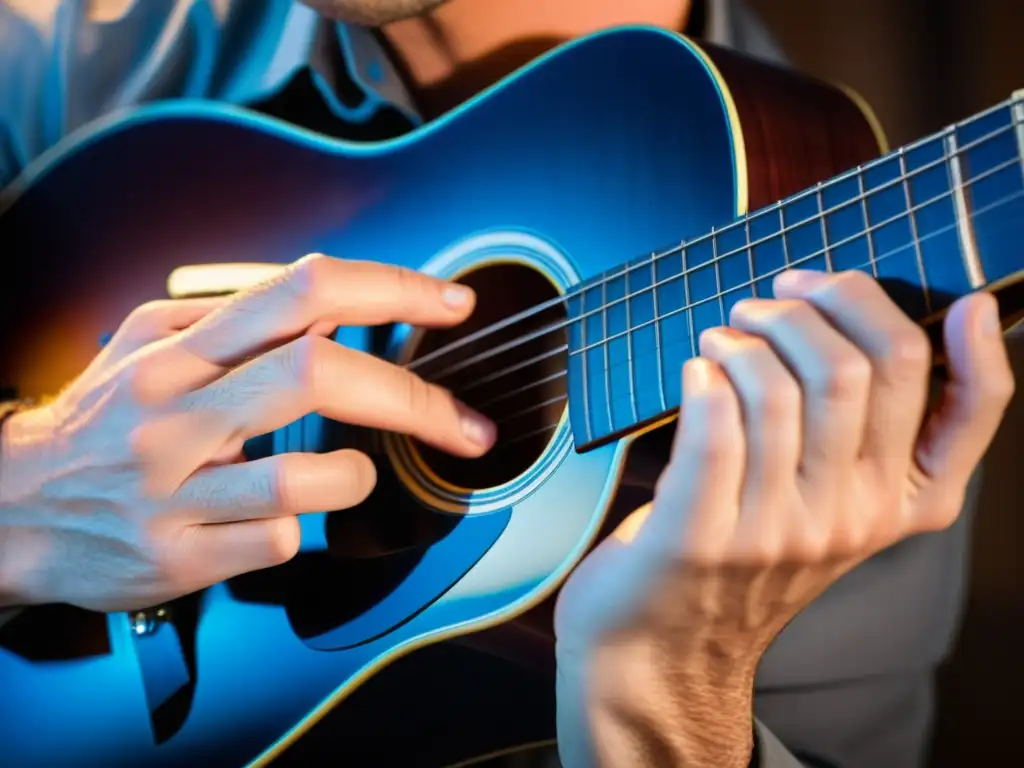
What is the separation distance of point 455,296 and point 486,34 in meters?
0.39

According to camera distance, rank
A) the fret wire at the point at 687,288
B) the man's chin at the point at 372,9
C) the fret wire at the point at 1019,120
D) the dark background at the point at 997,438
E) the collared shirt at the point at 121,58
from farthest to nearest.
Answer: the collared shirt at the point at 121,58 < the man's chin at the point at 372,9 < the dark background at the point at 997,438 < the fret wire at the point at 687,288 < the fret wire at the point at 1019,120

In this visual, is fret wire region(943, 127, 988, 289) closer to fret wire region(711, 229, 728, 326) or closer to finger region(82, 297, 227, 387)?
fret wire region(711, 229, 728, 326)

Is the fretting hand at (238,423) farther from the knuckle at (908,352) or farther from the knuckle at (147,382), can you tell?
the knuckle at (908,352)

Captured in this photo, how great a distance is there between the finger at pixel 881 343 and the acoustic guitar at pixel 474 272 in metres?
0.01

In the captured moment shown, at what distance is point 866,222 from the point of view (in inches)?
16.1

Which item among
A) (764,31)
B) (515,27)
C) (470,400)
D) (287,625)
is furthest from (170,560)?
(764,31)

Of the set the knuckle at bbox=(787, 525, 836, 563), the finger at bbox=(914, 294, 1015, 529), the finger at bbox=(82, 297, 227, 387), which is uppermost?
the finger at bbox=(82, 297, 227, 387)

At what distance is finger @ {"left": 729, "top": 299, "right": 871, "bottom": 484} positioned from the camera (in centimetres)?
40

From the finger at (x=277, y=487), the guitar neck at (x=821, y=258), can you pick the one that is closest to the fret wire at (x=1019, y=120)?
the guitar neck at (x=821, y=258)

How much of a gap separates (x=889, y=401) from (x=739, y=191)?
16 cm

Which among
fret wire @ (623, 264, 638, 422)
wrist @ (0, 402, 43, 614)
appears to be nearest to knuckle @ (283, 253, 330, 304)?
fret wire @ (623, 264, 638, 422)

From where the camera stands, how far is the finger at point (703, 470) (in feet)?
1.37

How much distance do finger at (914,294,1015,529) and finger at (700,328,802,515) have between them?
0.24ft

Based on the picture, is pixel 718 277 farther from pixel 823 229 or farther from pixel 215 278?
pixel 215 278
